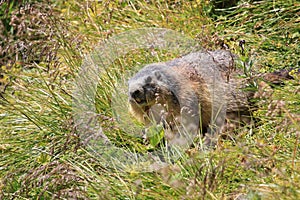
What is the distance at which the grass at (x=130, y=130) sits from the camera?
122 inches

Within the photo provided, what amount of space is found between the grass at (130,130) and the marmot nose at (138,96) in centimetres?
28

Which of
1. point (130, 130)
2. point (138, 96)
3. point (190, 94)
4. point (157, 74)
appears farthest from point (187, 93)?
point (130, 130)

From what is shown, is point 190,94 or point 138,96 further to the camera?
point 190,94

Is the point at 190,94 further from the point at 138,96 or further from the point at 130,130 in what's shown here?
the point at 130,130

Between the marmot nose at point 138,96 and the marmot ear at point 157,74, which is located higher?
the marmot ear at point 157,74

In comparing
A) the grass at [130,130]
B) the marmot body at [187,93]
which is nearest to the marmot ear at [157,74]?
the marmot body at [187,93]

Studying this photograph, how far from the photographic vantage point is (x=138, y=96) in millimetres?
4242

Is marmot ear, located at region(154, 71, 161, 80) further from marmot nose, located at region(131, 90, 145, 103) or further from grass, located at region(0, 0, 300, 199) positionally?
grass, located at region(0, 0, 300, 199)

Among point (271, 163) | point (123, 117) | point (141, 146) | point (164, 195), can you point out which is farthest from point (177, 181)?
point (123, 117)

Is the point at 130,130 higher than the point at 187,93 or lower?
lower

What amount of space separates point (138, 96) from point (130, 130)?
0.33m

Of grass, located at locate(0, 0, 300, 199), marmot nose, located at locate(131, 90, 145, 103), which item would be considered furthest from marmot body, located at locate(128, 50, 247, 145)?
grass, located at locate(0, 0, 300, 199)

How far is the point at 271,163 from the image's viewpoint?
120 inches

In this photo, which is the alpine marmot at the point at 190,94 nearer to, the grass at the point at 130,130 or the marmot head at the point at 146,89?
the marmot head at the point at 146,89
